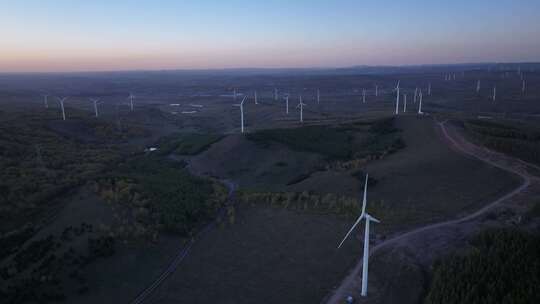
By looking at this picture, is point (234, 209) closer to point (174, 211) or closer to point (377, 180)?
point (174, 211)

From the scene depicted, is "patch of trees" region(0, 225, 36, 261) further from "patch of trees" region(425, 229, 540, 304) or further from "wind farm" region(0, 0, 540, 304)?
"patch of trees" region(425, 229, 540, 304)

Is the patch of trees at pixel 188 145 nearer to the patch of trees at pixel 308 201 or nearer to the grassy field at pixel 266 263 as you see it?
the patch of trees at pixel 308 201

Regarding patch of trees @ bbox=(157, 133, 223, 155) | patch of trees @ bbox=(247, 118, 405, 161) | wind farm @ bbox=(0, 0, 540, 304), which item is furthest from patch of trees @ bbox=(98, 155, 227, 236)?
patch of trees @ bbox=(157, 133, 223, 155)

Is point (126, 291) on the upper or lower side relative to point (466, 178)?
lower

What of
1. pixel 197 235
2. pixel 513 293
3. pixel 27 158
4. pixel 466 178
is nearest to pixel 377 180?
pixel 466 178

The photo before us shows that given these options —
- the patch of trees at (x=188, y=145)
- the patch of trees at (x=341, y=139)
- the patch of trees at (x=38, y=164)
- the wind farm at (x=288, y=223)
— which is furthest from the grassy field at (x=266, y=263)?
the patch of trees at (x=188, y=145)
